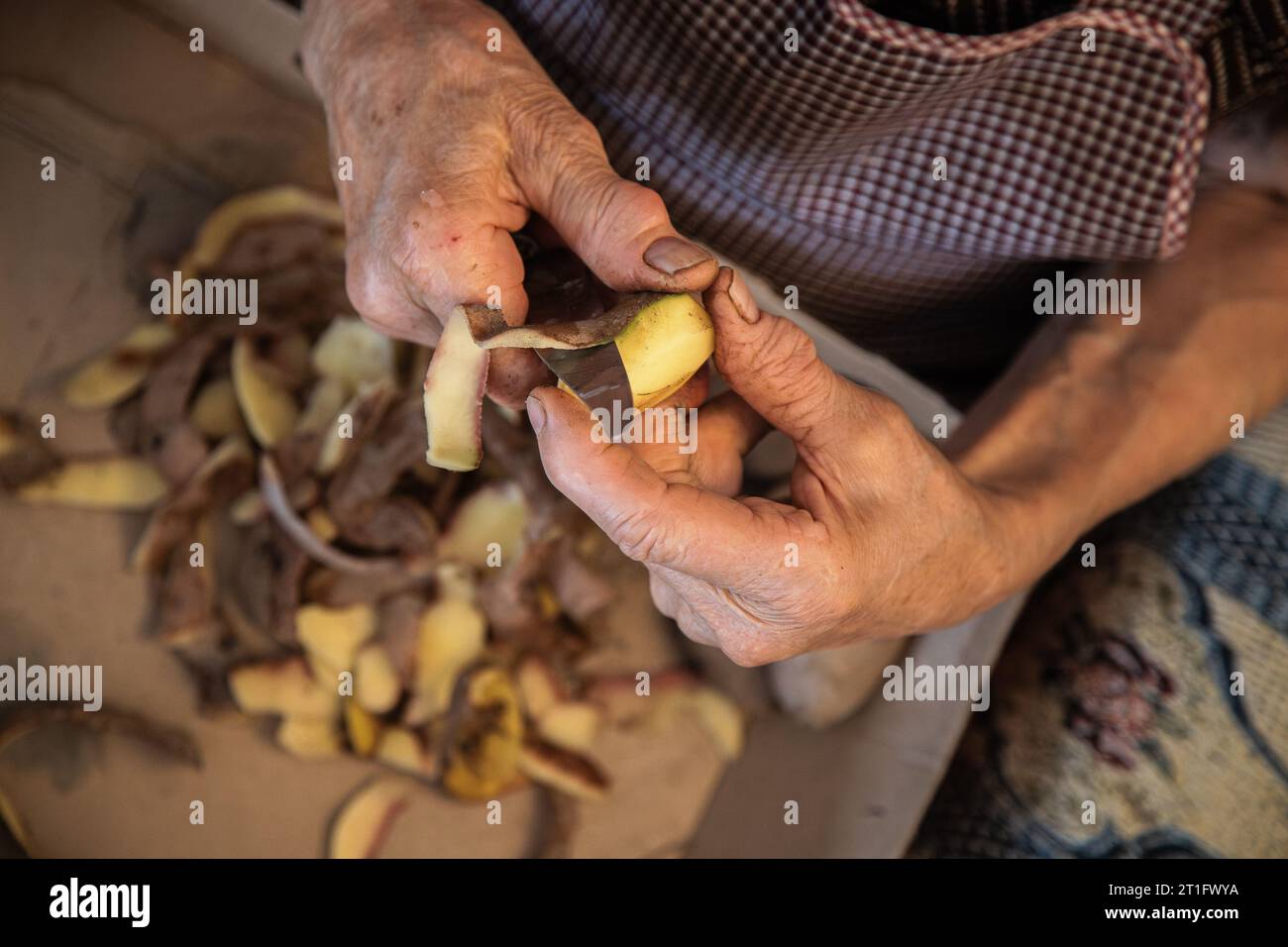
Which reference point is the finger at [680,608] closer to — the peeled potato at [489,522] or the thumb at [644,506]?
the thumb at [644,506]

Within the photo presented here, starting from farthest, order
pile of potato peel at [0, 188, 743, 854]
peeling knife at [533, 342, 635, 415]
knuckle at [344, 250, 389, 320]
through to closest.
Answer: pile of potato peel at [0, 188, 743, 854], knuckle at [344, 250, 389, 320], peeling knife at [533, 342, 635, 415]

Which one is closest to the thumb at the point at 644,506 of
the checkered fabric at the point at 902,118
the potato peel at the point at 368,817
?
the checkered fabric at the point at 902,118

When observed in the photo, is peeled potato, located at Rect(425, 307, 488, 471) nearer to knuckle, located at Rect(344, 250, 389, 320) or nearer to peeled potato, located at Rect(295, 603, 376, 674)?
knuckle, located at Rect(344, 250, 389, 320)

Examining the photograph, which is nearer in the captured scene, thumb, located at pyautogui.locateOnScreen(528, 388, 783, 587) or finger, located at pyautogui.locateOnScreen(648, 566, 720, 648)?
thumb, located at pyautogui.locateOnScreen(528, 388, 783, 587)

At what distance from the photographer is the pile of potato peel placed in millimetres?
1075

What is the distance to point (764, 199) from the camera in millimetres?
957

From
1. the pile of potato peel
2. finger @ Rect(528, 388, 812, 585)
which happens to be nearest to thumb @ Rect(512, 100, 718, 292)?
finger @ Rect(528, 388, 812, 585)

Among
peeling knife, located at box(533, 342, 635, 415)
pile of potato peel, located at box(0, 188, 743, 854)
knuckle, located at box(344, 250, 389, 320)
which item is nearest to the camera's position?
peeling knife, located at box(533, 342, 635, 415)

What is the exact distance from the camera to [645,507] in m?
0.59

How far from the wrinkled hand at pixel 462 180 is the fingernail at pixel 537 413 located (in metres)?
0.06

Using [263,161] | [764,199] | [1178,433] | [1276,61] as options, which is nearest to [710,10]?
[764,199]

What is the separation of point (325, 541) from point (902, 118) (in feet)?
2.43

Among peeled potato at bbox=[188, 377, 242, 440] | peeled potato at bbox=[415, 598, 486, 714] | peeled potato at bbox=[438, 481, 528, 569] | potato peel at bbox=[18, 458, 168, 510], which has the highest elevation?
peeled potato at bbox=[188, 377, 242, 440]

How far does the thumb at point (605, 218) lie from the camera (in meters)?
0.61
